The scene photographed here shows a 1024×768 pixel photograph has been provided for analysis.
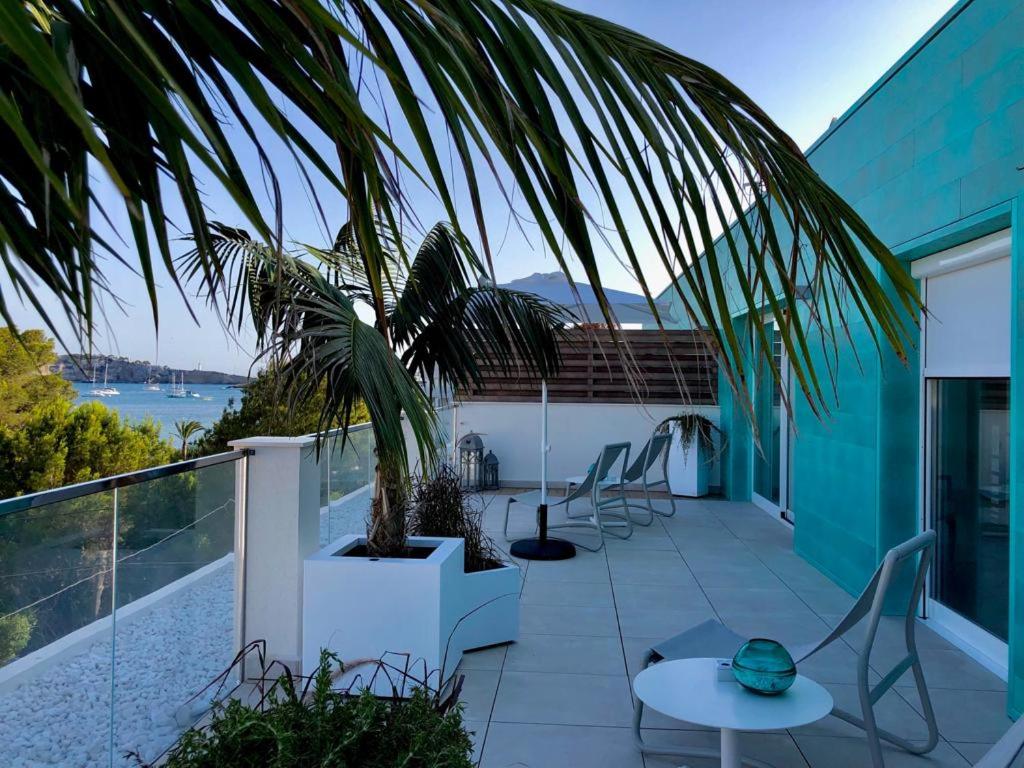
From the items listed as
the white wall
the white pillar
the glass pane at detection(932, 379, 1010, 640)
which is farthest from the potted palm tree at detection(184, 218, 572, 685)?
the white wall

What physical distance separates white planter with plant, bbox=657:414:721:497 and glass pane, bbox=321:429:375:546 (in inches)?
178

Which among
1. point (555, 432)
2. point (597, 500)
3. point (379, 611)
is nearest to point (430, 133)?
point (379, 611)

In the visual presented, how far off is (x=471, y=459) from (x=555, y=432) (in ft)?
4.12

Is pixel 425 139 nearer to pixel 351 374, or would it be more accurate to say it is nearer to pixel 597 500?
pixel 351 374

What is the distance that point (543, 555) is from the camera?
5.50 m

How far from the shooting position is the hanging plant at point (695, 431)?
8.37m

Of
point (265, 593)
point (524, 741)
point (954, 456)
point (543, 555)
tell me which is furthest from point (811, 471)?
point (265, 593)

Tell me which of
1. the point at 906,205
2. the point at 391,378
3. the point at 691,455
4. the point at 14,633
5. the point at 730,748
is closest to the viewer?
the point at 14,633

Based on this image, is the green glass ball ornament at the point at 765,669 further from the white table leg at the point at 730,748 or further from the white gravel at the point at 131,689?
the white gravel at the point at 131,689

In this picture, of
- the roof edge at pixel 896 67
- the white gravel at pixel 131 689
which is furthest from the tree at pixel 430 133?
the roof edge at pixel 896 67

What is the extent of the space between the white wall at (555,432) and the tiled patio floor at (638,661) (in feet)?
12.0

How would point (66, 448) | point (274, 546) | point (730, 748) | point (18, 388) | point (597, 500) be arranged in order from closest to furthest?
point (730, 748) < point (274, 546) < point (597, 500) < point (66, 448) < point (18, 388)

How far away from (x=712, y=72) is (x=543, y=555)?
16.9 ft

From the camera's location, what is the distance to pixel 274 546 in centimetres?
334
